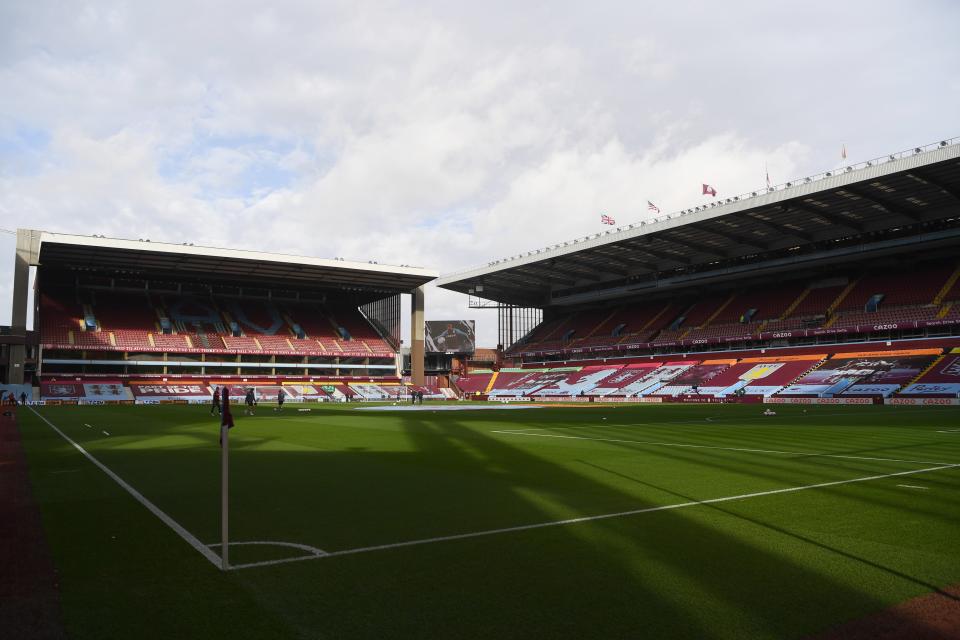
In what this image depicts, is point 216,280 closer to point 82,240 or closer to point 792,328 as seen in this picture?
point 82,240

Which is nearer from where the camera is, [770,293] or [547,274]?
[770,293]

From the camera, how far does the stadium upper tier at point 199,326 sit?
70688mm

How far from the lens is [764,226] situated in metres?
59.4

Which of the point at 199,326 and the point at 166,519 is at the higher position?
the point at 199,326

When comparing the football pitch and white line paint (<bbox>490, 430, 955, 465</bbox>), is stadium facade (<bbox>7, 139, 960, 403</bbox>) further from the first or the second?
the football pitch

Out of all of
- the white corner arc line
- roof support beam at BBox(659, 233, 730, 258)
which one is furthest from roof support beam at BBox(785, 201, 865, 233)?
the white corner arc line

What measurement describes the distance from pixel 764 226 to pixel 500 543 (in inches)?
2324

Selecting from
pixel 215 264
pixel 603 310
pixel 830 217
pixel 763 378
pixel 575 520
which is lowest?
pixel 575 520

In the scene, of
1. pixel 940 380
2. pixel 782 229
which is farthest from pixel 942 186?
pixel 940 380

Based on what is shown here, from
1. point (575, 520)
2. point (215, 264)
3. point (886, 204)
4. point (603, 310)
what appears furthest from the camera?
point (603, 310)

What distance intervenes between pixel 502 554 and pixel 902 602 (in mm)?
3449

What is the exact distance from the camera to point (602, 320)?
285 feet

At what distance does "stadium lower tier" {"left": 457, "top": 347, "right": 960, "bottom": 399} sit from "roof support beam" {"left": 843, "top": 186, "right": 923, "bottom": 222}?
1120 centimetres

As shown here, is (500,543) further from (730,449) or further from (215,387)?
(215,387)
